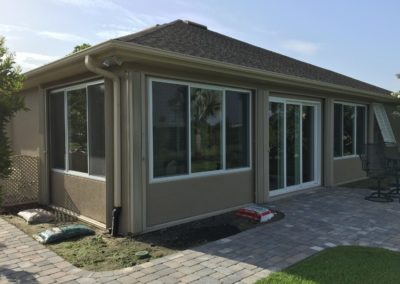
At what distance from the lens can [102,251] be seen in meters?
4.84

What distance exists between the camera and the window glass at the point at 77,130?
6516 mm

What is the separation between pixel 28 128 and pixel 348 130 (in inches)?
346

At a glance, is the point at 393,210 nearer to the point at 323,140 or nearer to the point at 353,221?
the point at 353,221

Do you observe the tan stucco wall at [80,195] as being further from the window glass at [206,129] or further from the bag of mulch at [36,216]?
the window glass at [206,129]

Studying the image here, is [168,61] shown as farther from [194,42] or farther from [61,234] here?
[61,234]

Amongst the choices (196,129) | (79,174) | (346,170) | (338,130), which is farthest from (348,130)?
(79,174)

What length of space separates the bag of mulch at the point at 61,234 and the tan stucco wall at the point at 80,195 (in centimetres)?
44

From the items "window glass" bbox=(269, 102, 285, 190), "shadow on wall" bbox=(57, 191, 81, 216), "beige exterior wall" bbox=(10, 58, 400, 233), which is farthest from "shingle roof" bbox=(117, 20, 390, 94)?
"shadow on wall" bbox=(57, 191, 81, 216)

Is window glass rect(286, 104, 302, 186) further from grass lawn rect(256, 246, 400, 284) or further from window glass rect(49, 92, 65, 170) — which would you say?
window glass rect(49, 92, 65, 170)

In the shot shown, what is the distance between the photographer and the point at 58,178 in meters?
7.41

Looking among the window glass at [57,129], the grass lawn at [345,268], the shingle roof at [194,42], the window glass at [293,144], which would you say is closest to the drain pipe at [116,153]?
the shingle roof at [194,42]

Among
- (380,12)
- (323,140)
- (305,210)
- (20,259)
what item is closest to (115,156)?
(20,259)

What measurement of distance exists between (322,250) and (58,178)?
5204 mm

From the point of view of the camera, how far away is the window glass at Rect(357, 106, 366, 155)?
11.4 m
